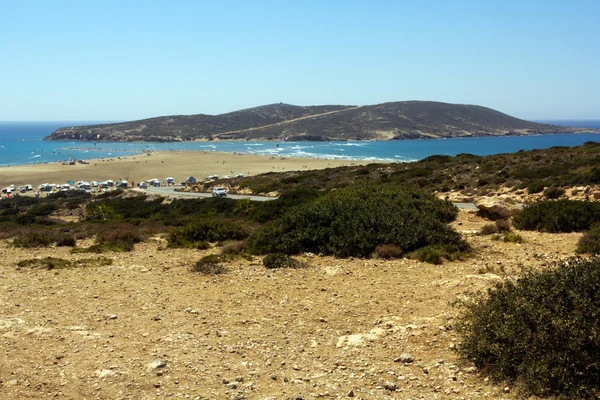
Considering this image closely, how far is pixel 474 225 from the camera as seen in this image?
52.7ft

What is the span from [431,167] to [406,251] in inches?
1171

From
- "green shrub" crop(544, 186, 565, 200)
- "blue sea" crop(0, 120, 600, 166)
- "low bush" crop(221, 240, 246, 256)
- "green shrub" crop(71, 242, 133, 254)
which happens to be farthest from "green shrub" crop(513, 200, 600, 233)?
"blue sea" crop(0, 120, 600, 166)

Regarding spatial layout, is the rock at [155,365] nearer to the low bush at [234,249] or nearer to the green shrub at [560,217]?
the low bush at [234,249]

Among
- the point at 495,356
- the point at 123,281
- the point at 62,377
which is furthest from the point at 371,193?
the point at 62,377

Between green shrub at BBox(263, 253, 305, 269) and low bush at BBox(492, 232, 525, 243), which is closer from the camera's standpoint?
green shrub at BBox(263, 253, 305, 269)

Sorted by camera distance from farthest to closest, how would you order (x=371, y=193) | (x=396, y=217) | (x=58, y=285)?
(x=371, y=193)
(x=396, y=217)
(x=58, y=285)

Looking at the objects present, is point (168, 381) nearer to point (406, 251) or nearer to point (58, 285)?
point (58, 285)

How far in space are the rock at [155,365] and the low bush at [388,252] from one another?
23.3 feet

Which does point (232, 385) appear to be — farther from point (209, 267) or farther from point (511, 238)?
point (511, 238)

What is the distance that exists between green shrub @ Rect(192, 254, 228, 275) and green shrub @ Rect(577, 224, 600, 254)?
8675 mm

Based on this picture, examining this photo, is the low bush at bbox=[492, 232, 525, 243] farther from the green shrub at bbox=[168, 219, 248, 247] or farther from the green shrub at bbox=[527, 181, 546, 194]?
the green shrub at bbox=[527, 181, 546, 194]

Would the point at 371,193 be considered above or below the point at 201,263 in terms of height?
above

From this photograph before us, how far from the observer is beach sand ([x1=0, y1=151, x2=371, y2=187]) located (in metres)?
76.7

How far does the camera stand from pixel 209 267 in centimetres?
1140
